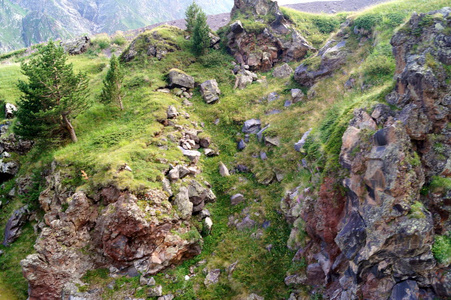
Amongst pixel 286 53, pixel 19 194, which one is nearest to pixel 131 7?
pixel 286 53

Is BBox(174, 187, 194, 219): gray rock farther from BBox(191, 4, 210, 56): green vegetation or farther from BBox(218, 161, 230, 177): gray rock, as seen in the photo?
BBox(191, 4, 210, 56): green vegetation

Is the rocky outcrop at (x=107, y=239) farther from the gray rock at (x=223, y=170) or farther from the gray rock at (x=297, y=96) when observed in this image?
the gray rock at (x=297, y=96)

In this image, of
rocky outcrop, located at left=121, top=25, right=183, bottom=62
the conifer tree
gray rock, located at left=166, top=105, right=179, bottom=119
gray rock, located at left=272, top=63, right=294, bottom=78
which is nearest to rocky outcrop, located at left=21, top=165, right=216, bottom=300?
the conifer tree

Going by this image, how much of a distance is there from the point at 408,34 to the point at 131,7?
178m

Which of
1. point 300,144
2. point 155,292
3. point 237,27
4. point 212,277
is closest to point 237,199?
point 212,277

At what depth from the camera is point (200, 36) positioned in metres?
31.8

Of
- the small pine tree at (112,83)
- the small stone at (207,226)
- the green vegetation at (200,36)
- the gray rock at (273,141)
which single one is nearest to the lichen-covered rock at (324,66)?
the gray rock at (273,141)

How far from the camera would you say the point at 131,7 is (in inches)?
6019

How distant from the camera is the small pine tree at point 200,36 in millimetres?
31578

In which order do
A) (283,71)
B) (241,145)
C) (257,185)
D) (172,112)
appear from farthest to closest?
(283,71) → (172,112) → (241,145) → (257,185)

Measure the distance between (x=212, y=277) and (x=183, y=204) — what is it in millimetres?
4609

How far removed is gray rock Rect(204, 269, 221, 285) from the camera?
13.1 m

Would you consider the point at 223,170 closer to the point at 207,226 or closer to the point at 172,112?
the point at 207,226

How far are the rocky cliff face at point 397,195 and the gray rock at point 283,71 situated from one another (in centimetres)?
1734
